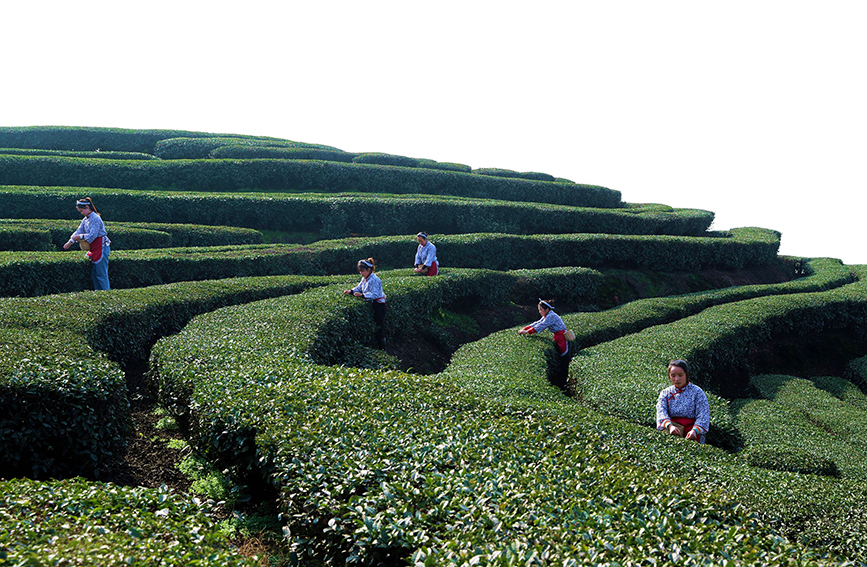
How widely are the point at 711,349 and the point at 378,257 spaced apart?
15395 millimetres

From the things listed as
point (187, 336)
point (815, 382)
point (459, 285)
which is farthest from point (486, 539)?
point (815, 382)

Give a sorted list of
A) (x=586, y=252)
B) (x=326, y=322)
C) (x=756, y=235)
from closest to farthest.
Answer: (x=326, y=322) < (x=586, y=252) < (x=756, y=235)

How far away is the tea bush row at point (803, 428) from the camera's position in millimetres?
11727

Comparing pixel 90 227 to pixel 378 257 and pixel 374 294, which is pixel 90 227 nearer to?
pixel 374 294

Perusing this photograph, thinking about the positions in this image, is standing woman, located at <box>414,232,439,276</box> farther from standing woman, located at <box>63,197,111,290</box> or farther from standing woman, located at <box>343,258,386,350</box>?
standing woman, located at <box>63,197,111,290</box>

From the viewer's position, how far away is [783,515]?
8.56 metres

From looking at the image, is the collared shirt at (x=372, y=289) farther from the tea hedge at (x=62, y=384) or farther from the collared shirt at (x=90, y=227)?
the collared shirt at (x=90, y=227)

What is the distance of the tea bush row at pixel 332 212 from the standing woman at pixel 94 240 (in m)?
14.6

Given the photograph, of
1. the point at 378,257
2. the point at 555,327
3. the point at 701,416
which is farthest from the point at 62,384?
the point at 378,257

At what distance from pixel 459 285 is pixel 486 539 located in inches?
702

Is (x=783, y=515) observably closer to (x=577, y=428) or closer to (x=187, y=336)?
(x=577, y=428)

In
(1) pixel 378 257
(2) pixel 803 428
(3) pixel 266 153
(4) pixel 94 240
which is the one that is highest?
(3) pixel 266 153

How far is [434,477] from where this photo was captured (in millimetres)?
6488

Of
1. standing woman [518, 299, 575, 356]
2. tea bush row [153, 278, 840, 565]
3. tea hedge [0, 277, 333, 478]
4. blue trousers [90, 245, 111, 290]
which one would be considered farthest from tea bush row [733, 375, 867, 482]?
blue trousers [90, 245, 111, 290]
